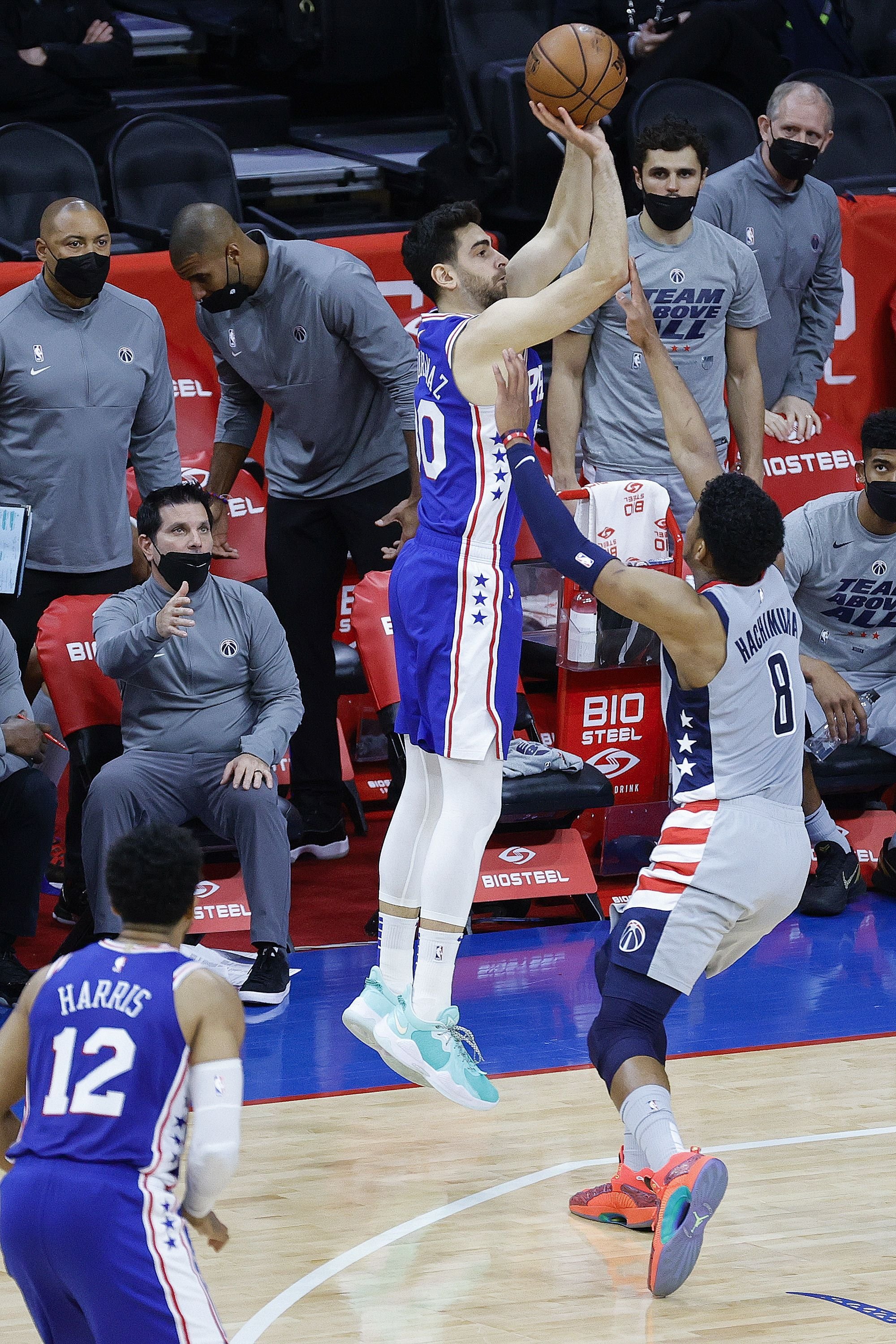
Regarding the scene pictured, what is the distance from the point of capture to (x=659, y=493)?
641cm

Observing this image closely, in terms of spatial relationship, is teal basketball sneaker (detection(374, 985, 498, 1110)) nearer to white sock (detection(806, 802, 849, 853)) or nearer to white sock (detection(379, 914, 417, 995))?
white sock (detection(379, 914, 417, 995))

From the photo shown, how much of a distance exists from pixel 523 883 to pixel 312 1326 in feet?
9.15

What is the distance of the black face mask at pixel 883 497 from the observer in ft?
21.5

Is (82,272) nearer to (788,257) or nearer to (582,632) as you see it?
(582,632)

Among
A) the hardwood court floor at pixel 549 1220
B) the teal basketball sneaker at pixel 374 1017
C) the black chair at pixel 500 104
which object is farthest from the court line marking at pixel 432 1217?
the black chair at pixel 500 104

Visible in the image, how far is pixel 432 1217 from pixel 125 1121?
1660mm

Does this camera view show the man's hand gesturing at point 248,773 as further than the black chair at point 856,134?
No

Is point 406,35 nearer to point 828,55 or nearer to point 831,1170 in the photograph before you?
point 828,55

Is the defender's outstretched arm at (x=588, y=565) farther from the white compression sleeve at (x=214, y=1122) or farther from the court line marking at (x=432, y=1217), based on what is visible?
the white compression sleeve at (x=214, y=1122)

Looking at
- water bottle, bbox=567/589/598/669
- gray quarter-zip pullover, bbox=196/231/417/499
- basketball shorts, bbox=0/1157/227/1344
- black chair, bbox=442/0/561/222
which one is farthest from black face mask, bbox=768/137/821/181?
basketball shorts, bbox=0/1157/227/1344

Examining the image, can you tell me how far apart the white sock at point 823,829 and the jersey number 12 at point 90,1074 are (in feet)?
13.7

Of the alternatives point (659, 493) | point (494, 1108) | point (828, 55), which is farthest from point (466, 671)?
point (828, 55)

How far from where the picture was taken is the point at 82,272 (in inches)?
Answer: 247

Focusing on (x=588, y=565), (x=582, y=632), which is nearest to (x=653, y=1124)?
(x=588, y=565)
